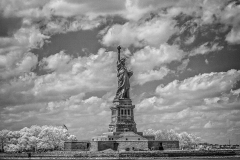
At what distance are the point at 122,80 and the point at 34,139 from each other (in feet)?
100

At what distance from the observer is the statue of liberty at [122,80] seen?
120938mm

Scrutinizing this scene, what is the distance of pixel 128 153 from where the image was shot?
98125 mm

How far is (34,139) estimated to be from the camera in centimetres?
13238

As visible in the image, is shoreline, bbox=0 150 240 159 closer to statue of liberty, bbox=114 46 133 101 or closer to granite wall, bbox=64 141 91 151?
granite wall, bbox=64 141 91 151

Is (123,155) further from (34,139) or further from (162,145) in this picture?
(34,139)

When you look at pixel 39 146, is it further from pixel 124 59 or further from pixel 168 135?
pixel 168 135

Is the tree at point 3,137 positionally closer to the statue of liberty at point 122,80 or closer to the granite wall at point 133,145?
the statue of liberty at point 122,80

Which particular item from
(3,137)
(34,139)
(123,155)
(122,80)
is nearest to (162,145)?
(123,155)

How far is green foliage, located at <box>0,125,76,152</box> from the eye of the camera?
13075 centimetres

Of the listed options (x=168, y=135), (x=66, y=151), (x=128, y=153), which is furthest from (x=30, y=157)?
(x=168, y=135)

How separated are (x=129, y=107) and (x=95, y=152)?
20.6 m

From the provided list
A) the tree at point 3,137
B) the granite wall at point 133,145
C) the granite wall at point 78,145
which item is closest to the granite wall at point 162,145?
the granite wall at point 133,145

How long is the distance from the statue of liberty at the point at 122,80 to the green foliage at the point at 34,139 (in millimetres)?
24488

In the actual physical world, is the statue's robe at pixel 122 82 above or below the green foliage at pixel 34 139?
above
